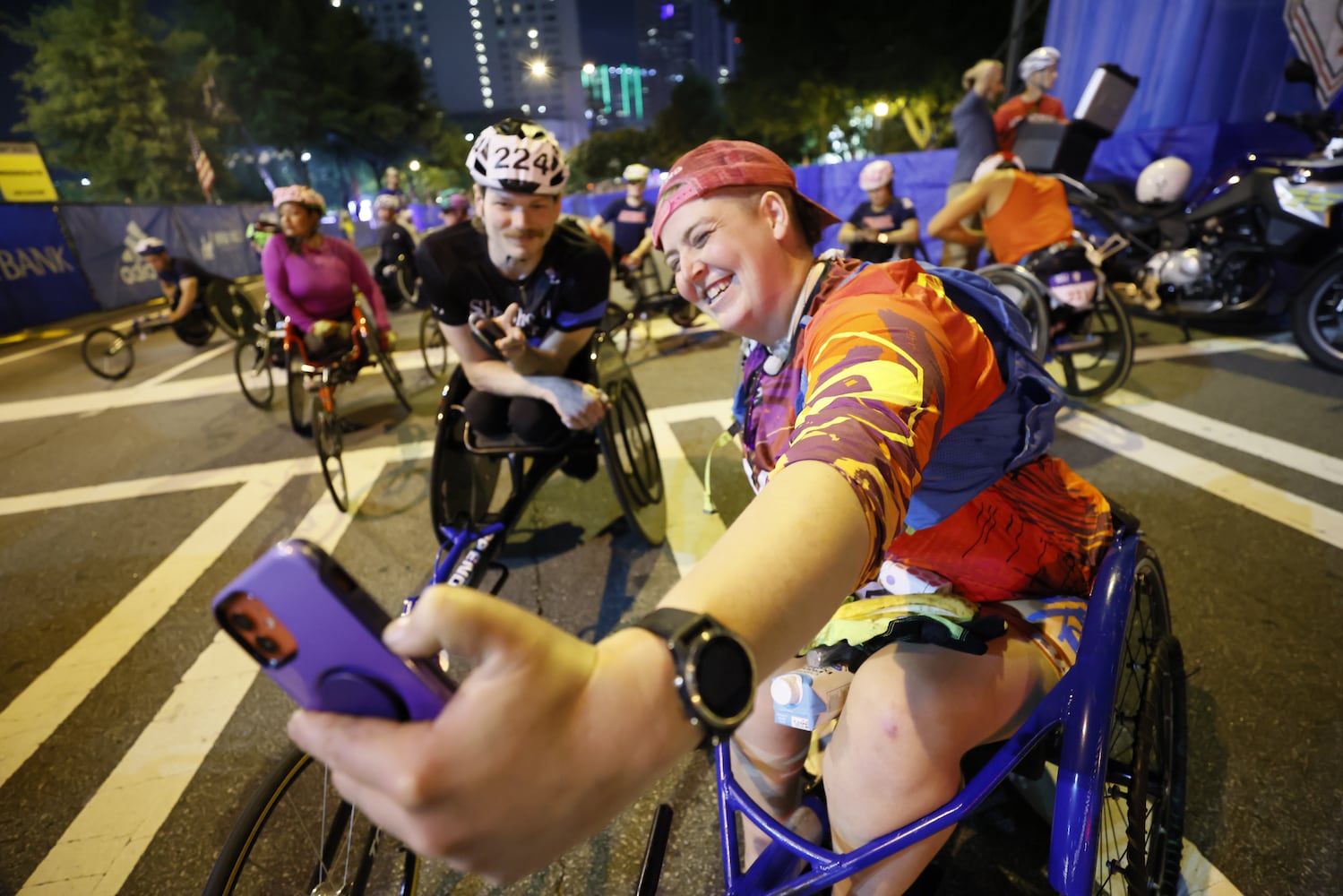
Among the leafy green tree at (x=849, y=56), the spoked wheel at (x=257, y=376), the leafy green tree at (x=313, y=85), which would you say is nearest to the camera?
the spoked wheel at (x=257, y=376)

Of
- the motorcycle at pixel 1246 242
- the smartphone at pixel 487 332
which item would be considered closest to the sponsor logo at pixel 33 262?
the smartphone at pixel 487 332

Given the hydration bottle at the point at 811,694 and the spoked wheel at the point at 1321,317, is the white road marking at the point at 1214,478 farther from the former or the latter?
the hydration bottle at the point at 811,694

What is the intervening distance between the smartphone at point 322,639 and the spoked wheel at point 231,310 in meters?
8.64

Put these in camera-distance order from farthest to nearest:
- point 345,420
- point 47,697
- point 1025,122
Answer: point 1025,122 < point 345,420 < point 47,697

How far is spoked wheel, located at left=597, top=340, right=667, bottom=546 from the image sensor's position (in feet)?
10.0

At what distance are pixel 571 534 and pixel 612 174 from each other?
61.8 meters

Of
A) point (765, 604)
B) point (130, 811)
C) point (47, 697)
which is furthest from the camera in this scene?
point (47, 697)

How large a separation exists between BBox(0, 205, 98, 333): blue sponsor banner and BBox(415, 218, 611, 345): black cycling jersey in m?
14.3

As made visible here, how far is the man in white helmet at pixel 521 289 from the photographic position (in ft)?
8.73

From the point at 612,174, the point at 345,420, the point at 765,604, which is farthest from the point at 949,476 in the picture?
the point at 612,174

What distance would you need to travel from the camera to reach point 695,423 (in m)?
5.34

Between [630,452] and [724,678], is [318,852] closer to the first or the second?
[724,678]

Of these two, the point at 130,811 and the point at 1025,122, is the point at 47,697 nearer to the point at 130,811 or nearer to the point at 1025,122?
the point at 130,811

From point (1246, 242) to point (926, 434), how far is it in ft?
22.8
